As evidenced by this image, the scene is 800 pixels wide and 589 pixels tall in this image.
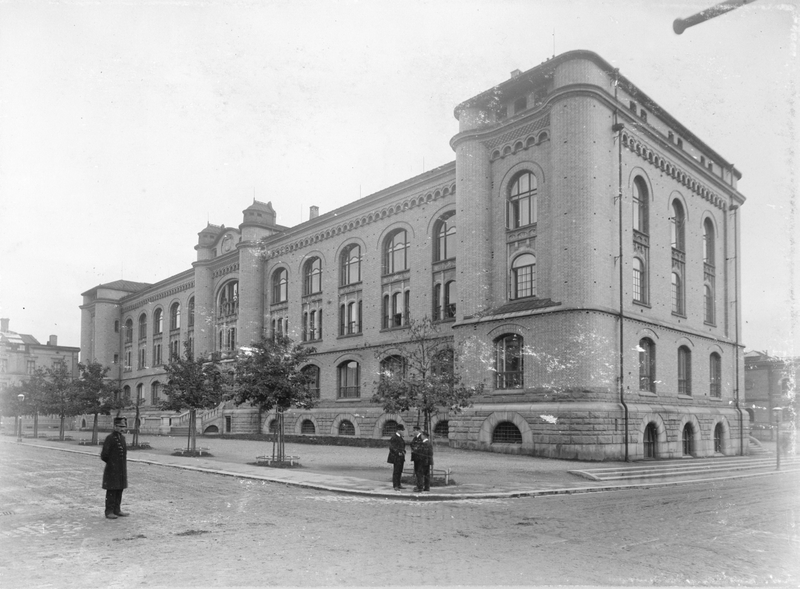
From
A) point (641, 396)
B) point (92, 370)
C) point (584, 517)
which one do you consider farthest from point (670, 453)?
point (92, 370)

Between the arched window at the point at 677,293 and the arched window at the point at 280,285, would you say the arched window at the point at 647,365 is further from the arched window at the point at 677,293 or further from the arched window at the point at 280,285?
the arched window at the point at 280,285

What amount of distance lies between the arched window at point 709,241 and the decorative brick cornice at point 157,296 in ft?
136

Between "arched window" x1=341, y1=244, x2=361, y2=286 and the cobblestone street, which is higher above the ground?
"arched window" x1=341, y1=244, x2=361, y2=286

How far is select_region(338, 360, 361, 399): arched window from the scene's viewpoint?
134ft

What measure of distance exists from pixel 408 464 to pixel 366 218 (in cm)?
2090

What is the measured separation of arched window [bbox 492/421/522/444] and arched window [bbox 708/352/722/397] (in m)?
13.0

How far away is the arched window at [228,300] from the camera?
54281 mm

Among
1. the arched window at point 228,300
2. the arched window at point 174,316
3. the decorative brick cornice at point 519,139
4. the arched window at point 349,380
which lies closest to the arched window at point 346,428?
the arched window at point 349,380

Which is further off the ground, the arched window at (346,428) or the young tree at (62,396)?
the young tree at (62,396)

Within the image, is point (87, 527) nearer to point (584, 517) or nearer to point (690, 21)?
→ point (584, 517)

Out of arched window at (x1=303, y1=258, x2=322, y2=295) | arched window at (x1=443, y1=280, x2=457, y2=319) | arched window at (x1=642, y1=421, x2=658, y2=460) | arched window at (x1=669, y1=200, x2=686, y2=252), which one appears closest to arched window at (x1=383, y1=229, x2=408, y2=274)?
arched window at (x1=443, y1=280, x2=457, y2=319)

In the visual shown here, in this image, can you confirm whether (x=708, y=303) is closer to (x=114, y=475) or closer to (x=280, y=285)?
(x=280, y=285)

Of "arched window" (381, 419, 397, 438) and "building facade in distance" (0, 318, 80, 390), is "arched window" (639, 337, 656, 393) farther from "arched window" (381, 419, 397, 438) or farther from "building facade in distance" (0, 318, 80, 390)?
"building facade in distance" (0, 318, 80, 390)

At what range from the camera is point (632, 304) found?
1184 inches
